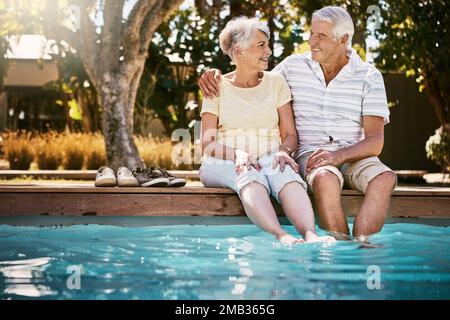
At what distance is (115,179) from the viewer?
433 centimetres

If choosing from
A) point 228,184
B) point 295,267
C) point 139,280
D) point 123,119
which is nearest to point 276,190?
point 228,184

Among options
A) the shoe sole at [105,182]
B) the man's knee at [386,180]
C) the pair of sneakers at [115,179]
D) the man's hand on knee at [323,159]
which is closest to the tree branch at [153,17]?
the pair of sneakers at [115,179]

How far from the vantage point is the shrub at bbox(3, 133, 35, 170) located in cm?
1252

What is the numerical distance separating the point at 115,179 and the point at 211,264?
4.23ft

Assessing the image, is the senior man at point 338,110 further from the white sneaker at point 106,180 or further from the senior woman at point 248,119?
the white sneaker at point 106,180

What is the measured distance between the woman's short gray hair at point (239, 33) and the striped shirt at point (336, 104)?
0.43m

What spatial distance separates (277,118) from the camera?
4305 mm

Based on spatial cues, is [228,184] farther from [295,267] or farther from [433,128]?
[433,128]

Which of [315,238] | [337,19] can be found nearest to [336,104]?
[337,19]

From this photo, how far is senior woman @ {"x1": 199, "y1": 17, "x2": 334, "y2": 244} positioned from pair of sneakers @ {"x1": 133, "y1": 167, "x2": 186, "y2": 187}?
0.57 ft

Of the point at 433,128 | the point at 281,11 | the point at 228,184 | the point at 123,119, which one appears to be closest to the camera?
the point at 228,184

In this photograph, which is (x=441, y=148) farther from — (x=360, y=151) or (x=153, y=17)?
(x=360, y=151)

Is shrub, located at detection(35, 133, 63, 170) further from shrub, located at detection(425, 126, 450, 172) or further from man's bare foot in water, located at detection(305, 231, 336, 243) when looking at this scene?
man's bare foot in water, located at detection(305, 231, 336, 243)

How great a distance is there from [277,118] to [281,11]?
10237 mm
